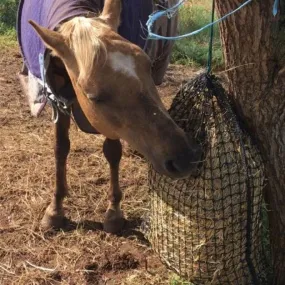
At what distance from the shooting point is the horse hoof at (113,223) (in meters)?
3.26

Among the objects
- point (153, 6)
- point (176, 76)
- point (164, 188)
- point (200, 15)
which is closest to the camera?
point (164, 188)

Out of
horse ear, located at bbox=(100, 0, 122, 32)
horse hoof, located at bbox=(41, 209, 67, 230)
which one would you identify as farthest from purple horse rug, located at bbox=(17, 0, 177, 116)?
horse hoof, located at bbox=(41, 209, 67, 230)

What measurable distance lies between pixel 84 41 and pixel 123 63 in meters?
0.23

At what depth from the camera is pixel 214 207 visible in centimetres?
238

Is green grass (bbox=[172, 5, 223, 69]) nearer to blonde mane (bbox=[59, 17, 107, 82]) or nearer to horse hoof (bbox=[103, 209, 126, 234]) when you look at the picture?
horse hoof (bbox=[103, 209, 126, 234])

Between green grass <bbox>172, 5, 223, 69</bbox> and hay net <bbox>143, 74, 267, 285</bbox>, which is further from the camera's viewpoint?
green grass <bbox>172, 5, 223, 69</bbox>

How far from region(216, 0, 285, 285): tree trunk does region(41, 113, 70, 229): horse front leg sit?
1350mm

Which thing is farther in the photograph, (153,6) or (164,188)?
(153,6)

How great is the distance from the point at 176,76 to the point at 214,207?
3.81 m

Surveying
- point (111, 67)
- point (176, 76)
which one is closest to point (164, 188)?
Result: point (111, 67)

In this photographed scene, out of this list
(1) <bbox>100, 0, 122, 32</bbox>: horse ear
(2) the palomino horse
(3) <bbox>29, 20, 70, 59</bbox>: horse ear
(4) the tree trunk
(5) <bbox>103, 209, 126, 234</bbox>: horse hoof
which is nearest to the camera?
(4) the tree trunk

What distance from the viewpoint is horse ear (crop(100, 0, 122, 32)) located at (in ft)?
9.04

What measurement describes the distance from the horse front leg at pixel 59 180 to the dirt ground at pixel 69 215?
78 millimetres

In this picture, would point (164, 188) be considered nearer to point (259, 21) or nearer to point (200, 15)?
point (259, 21)
